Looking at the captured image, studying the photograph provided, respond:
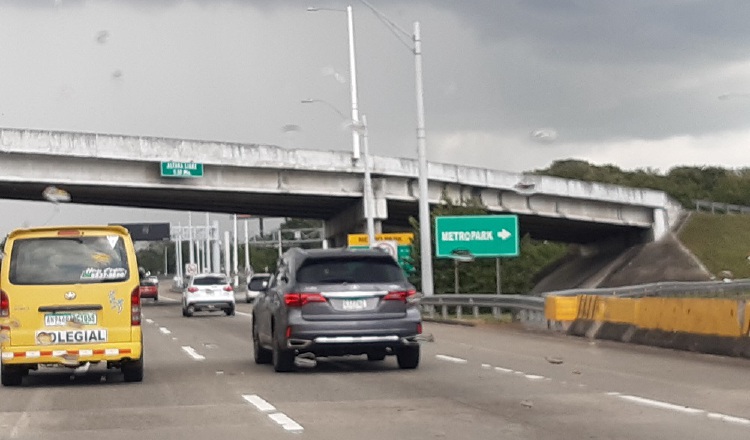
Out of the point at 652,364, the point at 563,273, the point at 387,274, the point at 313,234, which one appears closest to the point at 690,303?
the point at 652,364

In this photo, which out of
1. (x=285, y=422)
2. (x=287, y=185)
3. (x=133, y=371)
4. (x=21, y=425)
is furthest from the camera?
(x=287, y=185)

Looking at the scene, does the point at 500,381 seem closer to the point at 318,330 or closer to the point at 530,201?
the point at 318,330

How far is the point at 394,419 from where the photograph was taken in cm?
1197

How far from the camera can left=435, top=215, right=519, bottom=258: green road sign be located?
42.8 metres

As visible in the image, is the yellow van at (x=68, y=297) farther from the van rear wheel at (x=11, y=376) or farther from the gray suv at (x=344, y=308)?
the gray suv at (x=344, y=308)

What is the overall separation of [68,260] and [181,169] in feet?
130

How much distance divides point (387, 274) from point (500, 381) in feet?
8.81

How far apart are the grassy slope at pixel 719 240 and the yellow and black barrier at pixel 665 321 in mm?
40722

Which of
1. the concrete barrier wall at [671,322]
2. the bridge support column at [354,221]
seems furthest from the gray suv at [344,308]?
the bridge support column at [354,221]

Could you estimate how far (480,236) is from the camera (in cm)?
4316

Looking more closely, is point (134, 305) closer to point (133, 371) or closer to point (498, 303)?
point (133, 371)

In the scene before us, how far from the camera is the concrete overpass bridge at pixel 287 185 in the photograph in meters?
54.2

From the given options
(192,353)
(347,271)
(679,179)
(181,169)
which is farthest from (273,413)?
(679,179)

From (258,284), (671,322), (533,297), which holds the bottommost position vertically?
(671,322)
